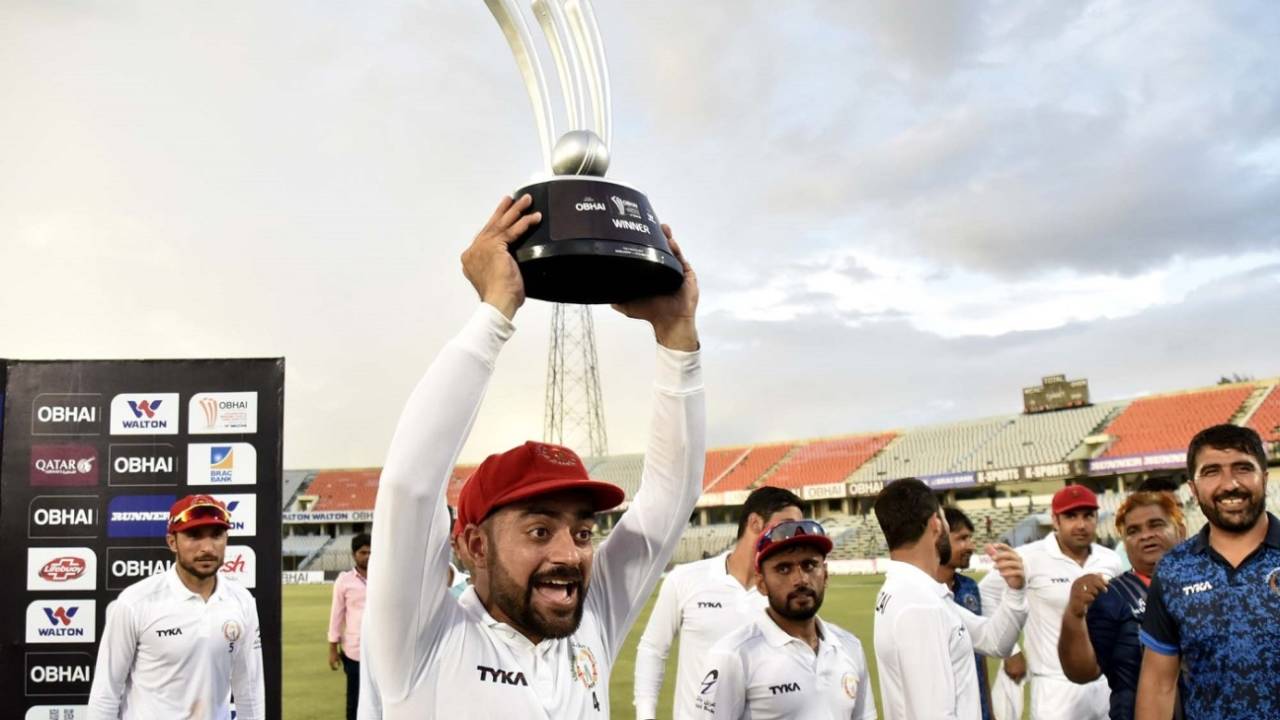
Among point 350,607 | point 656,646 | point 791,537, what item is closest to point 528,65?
point 791,537

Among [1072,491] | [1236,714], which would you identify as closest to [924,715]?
[1236,714]

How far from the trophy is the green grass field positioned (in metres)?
8.61

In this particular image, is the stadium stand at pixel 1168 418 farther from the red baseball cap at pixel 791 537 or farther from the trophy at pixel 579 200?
the trophy at pixel 579 200

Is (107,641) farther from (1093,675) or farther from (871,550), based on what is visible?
(871,550)

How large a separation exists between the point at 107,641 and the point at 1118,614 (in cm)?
534

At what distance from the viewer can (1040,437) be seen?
46.7 metres

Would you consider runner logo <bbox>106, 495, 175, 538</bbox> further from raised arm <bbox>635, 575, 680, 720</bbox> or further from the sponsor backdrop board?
raised arm <bbox>635, 575, 680, 720</bbox>

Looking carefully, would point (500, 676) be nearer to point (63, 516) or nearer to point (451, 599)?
point (451, 599)

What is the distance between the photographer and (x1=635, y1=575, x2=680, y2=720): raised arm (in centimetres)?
611

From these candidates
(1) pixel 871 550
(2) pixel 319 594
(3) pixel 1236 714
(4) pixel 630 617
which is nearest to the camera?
(4) pixel 630 617

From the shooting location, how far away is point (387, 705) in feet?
6.54

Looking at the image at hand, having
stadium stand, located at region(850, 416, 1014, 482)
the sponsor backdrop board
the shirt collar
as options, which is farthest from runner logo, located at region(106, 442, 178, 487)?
stadium stand, located at region(850, 416, 1014, 482)

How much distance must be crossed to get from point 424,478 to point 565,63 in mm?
1197

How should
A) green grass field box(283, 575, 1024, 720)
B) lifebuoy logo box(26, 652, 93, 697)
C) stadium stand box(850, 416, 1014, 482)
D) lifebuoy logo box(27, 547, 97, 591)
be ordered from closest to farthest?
1. lifebuoy logo box(26, 652, 93, 697)
2. lifebuoy logo box(27, 547, 97, 591)
3. green grass field box(283, 575, 1024, 720)
4. stadium stand box(850, 416, 1014, 482)
